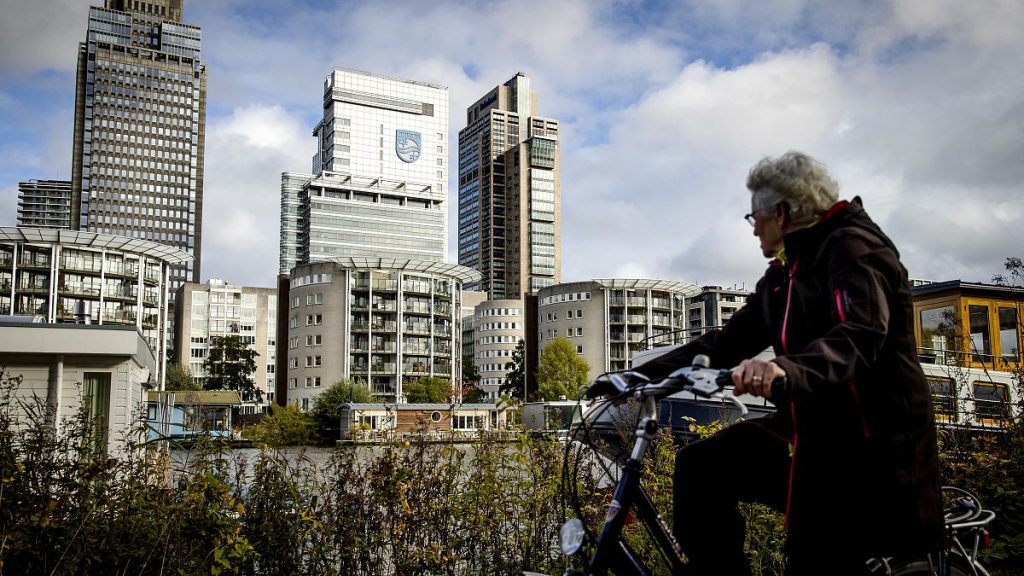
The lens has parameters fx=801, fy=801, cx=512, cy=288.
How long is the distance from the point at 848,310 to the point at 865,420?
364 mm

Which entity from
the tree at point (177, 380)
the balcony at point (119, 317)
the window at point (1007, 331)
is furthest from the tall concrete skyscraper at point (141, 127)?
the window at point (1007, 331)

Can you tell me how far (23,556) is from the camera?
388 centimetres

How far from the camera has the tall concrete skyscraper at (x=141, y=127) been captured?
174875mm

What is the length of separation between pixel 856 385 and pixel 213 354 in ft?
338

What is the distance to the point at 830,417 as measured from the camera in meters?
2.51

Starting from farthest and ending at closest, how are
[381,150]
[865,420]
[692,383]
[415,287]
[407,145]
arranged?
[407,145]
[381,150]
[415,287]
[865,420]
[692,383]

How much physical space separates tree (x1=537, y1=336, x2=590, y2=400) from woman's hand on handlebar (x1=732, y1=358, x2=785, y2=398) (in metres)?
77.1

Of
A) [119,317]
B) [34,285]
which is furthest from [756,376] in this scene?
[34,285]

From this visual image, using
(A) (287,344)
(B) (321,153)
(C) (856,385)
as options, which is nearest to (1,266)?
(A) (287,344)

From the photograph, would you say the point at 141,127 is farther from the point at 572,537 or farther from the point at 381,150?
the point at 572,537

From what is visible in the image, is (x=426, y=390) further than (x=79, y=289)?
Yes

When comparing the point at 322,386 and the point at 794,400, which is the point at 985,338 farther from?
the point at 322,386

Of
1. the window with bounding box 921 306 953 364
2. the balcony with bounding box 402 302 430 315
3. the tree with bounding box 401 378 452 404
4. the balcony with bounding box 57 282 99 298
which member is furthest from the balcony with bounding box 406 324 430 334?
the window with bounding box 921 306 953 364

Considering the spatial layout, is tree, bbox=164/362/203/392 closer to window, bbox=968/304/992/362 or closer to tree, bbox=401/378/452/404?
tree, bbox=401/378/452/404
